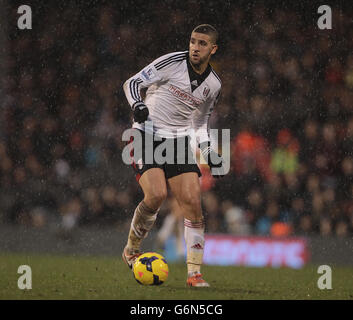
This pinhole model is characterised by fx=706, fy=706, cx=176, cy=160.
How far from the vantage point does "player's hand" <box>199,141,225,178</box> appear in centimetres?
686

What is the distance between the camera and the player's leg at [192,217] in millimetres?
6465

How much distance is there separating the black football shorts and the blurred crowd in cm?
601

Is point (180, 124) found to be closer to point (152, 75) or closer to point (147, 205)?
point (152, 75)

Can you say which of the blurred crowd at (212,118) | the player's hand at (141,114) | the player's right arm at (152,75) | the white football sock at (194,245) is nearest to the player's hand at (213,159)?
the white football sock at (194,245)

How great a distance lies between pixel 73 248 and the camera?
40.5 feet

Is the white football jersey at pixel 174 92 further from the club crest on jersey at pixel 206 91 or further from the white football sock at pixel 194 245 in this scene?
the white football sock at pixel 194 245

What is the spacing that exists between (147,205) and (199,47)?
1572 mm

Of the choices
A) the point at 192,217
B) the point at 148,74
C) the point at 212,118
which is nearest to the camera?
the point at 192,217

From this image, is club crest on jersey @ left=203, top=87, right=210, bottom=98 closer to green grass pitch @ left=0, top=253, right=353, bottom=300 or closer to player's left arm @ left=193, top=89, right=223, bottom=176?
player's left arm @ left=193, top=89, right=223, bottom=176

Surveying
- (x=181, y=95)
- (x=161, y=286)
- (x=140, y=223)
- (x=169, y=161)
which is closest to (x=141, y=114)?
(x=169, y=161)

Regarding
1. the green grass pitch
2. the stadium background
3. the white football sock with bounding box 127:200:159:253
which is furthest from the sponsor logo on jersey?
the stadium background

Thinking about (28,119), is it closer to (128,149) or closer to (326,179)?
(326,179)

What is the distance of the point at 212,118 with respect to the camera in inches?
555

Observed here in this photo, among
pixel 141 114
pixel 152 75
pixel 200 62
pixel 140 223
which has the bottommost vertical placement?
pixel 140 223
